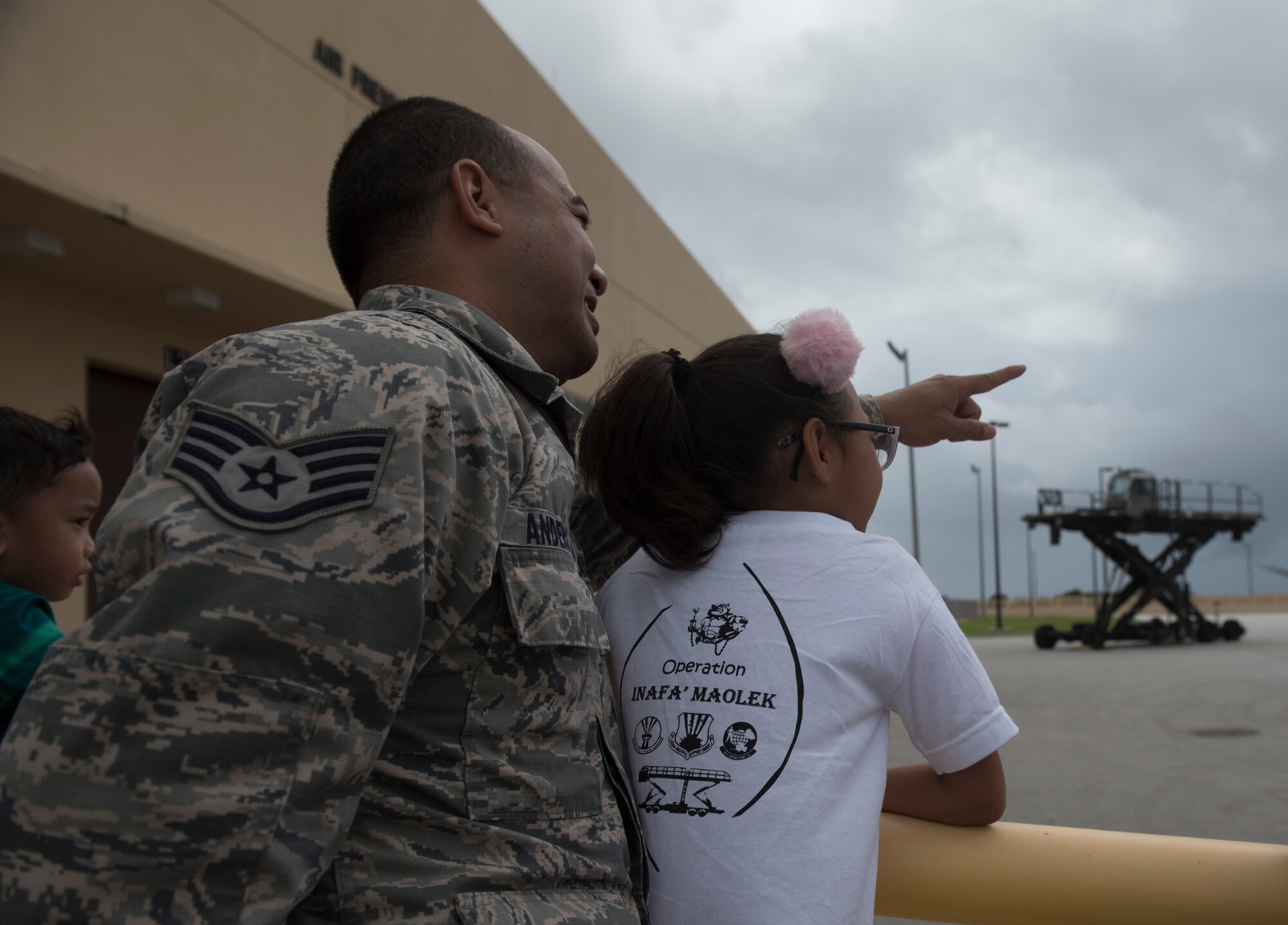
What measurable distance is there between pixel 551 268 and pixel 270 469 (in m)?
0.91

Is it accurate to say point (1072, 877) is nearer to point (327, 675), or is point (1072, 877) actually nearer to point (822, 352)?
point (822, 352)

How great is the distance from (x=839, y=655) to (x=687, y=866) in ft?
1.33

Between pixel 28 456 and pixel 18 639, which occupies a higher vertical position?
pixel 28 456

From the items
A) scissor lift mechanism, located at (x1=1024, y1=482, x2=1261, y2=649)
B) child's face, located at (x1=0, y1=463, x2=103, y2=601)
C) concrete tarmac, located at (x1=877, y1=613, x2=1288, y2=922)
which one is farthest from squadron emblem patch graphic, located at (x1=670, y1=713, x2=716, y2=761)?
scissor lift mechanism, located at (x1=1024, y1=482, x2=1261, y2=649)

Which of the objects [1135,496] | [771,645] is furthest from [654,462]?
[1135,496]

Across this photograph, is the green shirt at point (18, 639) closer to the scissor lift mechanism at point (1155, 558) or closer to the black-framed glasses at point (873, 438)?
the black-framed glasses at point (873, 438)

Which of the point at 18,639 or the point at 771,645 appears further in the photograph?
the point at 18,639

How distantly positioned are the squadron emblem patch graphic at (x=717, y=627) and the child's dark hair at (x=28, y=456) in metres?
1.65

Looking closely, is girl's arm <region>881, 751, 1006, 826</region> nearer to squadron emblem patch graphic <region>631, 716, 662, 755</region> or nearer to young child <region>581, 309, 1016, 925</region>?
young child <region>581, 309, 1016, 925</region>

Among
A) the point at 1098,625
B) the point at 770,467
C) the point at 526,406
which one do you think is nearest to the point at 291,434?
the point at 526,406

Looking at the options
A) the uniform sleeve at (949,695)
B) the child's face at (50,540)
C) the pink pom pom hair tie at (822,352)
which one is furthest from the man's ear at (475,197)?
the child's face at (50,540)

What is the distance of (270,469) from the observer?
42.7 inches

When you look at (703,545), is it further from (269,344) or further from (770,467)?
(269,344)

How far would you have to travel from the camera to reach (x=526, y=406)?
5.25 feet
